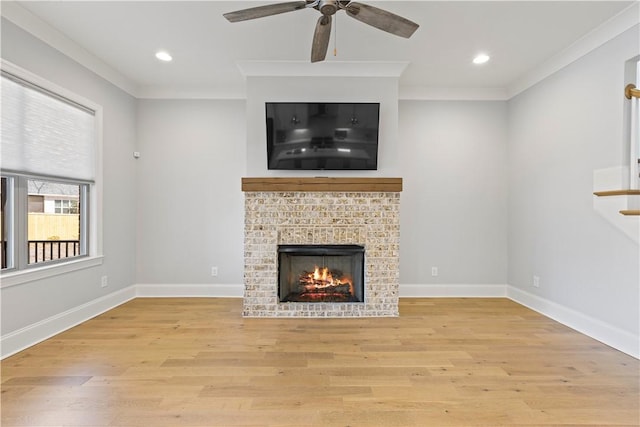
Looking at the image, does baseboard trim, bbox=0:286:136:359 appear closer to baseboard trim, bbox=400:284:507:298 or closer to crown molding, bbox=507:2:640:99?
baseboard trim, bbox=400:284:507:298

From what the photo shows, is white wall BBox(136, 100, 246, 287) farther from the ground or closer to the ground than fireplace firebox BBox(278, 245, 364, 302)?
farther from the ground

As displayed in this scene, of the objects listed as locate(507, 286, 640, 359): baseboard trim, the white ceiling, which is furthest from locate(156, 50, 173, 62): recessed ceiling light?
locate(507, 286, 640, 359): baseboard trim

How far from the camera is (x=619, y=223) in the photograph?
8.71 ft

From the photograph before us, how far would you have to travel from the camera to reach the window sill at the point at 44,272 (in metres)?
2.47

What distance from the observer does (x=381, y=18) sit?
2.04 m

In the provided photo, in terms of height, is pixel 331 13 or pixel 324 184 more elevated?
pixel 331 13

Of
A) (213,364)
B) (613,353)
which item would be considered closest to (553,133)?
(613,353)

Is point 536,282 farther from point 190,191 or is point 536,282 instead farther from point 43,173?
point 43,173

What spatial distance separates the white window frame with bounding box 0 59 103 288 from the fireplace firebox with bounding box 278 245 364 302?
6.49 feet

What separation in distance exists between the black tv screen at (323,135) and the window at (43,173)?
188 centimetres

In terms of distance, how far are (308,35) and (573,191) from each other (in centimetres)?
292

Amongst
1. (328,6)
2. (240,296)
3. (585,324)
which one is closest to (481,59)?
(328,6)

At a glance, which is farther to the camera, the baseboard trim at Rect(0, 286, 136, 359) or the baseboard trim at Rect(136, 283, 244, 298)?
the baseboard trim at Rect(136, 283, 244, 298)

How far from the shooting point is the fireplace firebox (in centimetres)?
351
